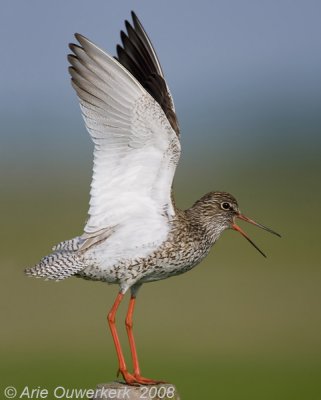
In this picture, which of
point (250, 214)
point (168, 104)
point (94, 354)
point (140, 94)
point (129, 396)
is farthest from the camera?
point (250, 214)

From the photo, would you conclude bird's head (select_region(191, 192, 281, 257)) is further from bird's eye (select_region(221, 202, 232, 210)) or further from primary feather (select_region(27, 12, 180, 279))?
primary feather (select_region(27, 12, 180, 279))

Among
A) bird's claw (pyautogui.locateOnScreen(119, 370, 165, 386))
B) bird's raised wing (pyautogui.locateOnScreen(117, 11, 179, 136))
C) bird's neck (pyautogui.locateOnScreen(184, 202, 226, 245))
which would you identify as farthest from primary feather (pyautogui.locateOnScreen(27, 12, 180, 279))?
bird's claw (pyautogui.locateOnScreen(119, 370, 165, 386))

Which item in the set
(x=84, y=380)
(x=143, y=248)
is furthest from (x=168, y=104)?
(x=84, y=380)

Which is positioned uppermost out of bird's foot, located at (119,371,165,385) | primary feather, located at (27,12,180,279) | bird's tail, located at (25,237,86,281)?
primary feather, located at (27,12,180,279)

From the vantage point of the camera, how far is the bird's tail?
30.0 ft

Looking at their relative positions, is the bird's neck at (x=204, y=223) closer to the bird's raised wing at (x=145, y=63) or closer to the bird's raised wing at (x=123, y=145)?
the bird's raised wing at (x=123, y=145)

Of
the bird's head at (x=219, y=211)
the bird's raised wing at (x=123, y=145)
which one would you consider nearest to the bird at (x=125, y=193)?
the bird's raised wing at (x=123, y=145)

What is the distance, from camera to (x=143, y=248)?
933cm

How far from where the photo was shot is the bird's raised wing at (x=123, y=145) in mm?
8820

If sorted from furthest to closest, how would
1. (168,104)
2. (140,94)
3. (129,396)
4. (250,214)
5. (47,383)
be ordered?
(250,214), (47,383), (168,104), (140,94), (129,396)

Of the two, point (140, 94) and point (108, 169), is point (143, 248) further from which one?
point (140, 94)

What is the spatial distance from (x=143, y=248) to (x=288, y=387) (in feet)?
27.5

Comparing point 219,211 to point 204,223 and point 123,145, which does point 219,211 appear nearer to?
point 204,223

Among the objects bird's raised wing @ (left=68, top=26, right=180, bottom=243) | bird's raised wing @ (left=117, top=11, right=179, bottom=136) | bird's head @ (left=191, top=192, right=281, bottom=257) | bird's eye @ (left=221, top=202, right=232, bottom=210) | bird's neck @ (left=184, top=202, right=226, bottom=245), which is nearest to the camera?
bird's raised wing @ (left=68, top=26, right=180, bottom=243)
